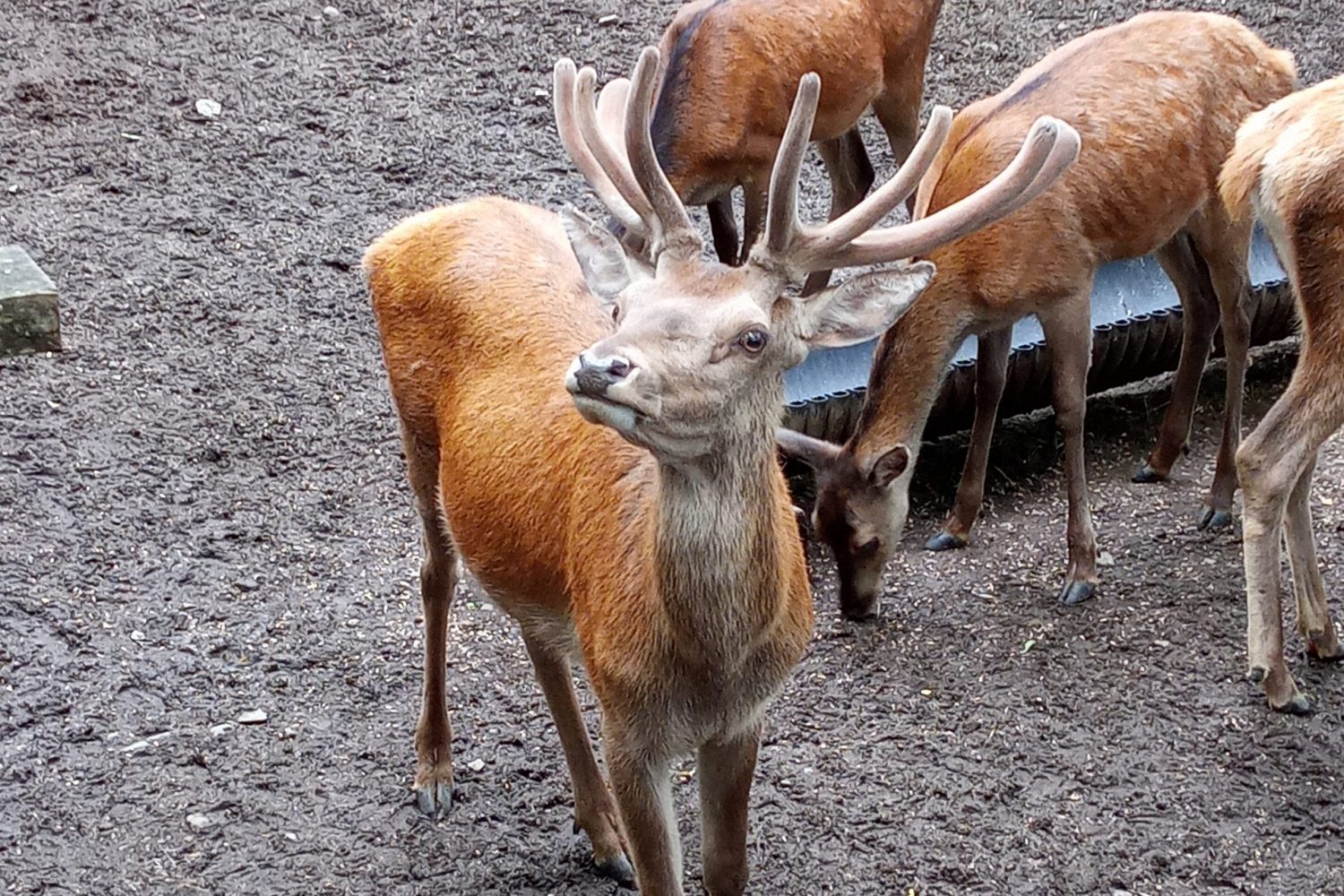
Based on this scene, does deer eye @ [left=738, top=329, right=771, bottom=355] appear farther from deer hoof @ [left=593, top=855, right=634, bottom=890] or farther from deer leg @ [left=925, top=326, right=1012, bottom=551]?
deer leg @ [left=925, top=326, right=1012, bottom=551]

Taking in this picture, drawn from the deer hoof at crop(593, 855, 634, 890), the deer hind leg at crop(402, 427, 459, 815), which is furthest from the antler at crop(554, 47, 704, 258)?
the deer hoof at crop(593, 855, 634, 890)

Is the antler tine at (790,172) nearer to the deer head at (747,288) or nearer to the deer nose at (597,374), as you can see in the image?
the deer head at (747,288)

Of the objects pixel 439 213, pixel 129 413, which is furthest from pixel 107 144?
pixel 439 213

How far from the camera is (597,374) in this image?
9.75 feet

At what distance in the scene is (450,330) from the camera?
169 inches

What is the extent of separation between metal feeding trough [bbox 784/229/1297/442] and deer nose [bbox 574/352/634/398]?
345 cm

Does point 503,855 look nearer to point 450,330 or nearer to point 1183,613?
point 450,330

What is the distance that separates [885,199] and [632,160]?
1.88 ft

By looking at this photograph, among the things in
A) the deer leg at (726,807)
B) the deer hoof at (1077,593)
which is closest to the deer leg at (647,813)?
the deer leg at (726,807)

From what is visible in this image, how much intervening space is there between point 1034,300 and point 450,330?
248 centimetres

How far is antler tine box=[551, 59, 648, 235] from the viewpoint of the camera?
3.64 m

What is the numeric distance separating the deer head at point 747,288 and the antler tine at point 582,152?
0.4 inches

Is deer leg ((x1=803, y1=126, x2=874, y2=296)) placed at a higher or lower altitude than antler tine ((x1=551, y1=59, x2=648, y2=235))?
lower

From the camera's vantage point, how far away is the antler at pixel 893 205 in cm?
326
